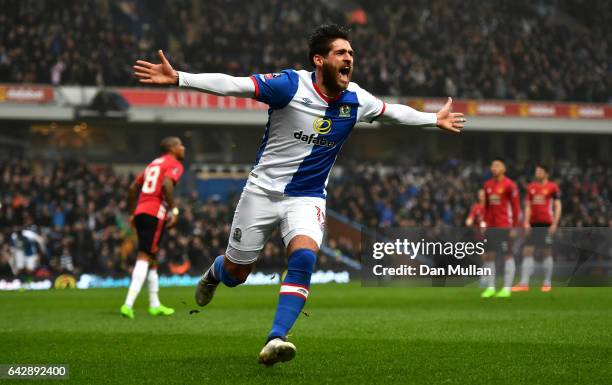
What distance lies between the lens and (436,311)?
12195mm

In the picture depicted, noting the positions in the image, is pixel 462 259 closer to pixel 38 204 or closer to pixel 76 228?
pixel 76 228

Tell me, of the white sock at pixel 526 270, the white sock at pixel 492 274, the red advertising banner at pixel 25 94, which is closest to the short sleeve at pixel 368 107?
the white sock at pixel 492 274

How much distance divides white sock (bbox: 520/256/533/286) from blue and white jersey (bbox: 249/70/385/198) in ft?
32.8

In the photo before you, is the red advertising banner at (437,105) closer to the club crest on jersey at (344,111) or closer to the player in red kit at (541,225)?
the player in red kit at (541,225)

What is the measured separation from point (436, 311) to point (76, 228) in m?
14.0

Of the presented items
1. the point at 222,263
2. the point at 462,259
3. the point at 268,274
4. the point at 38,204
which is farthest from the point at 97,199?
the point at 222,263

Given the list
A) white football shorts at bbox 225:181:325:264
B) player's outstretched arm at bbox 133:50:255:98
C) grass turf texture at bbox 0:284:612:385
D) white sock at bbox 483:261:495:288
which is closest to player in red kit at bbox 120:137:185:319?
grass turf texture at bbox 0:284:612:385

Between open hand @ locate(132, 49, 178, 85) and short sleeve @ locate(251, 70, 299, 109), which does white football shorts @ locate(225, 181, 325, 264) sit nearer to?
short sleeve @ locate(251, 70, 299, 109)

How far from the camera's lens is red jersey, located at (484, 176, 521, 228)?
16016 mm

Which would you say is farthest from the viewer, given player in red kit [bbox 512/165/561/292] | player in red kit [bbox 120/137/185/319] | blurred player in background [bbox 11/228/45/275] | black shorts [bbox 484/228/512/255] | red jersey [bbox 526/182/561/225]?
blurred player in background [bbox 11/228/45/275]

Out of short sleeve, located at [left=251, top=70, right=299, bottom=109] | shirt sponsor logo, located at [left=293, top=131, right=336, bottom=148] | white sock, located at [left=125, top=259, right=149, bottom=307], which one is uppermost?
short sleeve, located at [left=251, top=70, right=299, bottom=109]

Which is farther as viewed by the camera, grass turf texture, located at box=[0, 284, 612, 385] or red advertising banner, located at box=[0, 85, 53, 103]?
red advertising banner, located at box=[0, 85, 53, 103]

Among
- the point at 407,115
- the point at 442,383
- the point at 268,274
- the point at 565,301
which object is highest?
the point at 407,115

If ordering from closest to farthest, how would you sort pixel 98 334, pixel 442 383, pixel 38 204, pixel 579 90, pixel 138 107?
pixel 442 383 < pixel 98 334 < pixel 38 204 < pixel 138 107 < pixel 579 90
